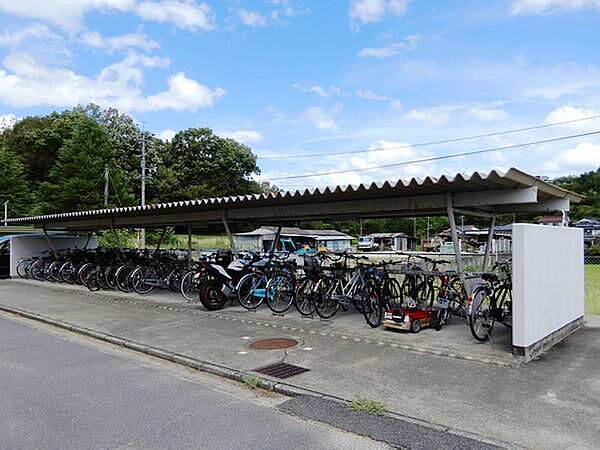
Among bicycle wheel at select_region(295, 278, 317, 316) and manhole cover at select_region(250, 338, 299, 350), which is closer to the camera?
manhole cover at select_region(250, 338, 299, 350)

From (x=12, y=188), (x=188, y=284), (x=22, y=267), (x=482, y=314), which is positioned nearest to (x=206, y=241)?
(x=12, y=188)

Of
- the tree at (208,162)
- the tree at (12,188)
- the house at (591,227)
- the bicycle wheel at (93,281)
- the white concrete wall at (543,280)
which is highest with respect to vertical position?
the tree at (208,162)

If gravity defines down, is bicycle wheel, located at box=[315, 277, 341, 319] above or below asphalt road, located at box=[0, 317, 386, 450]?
above

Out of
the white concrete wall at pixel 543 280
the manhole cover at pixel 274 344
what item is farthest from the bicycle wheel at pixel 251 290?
the white concrete wall at pixel 543 280

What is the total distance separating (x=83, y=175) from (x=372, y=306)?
34.7 meters

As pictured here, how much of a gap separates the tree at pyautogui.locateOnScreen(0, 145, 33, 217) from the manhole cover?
35999 mm

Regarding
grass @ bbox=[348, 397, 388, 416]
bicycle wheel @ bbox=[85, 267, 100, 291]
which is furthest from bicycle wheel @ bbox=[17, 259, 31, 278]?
grass @ bbox=[348, 397, 388, 416]

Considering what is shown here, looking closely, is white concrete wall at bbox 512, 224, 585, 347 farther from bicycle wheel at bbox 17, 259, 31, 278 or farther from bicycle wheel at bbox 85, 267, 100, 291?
bicycle wheel at bbox 17, 259, 31, 278

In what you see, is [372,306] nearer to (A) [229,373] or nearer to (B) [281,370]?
(B) [281,370]

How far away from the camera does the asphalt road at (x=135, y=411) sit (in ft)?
11.8

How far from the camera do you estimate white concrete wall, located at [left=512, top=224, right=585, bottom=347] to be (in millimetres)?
5574

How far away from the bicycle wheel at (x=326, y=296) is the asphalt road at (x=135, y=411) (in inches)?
130

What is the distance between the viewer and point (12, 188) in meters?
37.4

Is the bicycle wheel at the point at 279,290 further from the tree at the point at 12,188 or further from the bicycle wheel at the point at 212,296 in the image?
the tree at the point at 12,188
